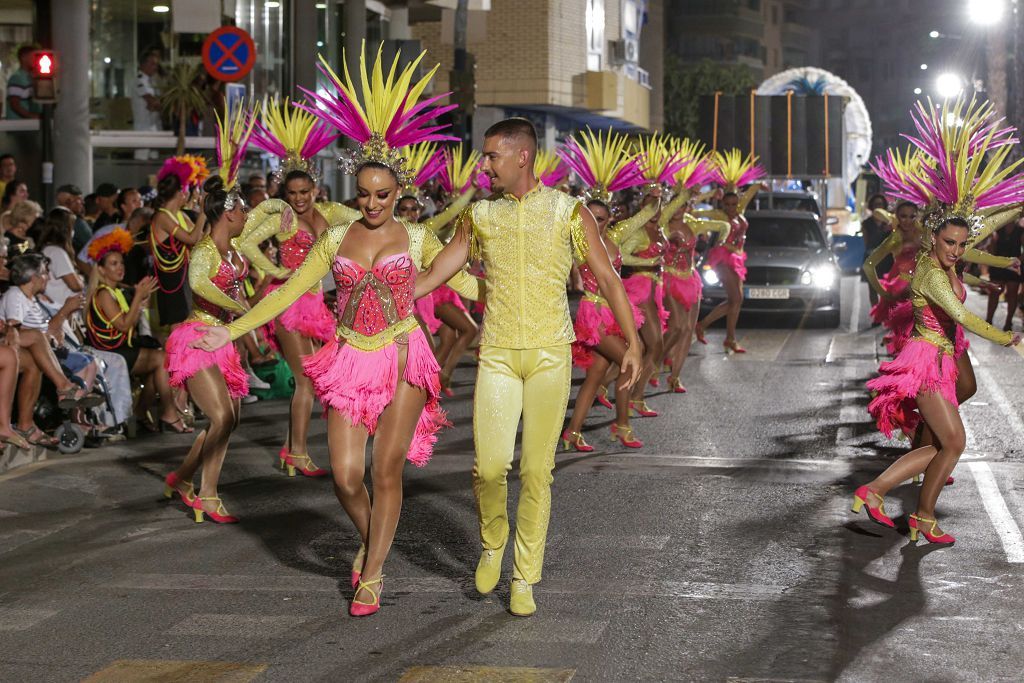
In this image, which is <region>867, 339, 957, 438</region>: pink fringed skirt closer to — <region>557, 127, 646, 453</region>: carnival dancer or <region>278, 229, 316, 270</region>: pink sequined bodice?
<region>557, 127, 646, 453</region>: carnival dancer

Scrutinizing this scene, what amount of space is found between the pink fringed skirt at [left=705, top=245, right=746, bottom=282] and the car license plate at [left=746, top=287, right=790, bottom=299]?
4327 mm

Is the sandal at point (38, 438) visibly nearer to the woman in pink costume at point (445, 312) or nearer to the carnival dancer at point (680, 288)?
the woman in pink costume at point (445, 312)

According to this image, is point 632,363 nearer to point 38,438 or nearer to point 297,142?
point 297,142

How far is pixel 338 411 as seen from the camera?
7.14m

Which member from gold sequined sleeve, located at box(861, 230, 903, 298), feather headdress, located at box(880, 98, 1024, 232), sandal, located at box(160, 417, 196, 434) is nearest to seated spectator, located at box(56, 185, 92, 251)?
sandal, located at box(160, 417, 196, 434)

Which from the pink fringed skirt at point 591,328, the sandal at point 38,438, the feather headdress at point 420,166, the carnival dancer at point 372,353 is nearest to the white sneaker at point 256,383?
the feather headdress at point 420,166

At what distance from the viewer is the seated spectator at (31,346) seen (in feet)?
38.4

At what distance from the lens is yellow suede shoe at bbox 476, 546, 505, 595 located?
23.9 feet

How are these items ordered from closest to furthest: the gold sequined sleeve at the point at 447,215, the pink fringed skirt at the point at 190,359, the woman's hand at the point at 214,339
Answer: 1. the woman's hand at the point at 214,339
2. the pink fringed skirt at the point at 190,359
3. the gold sequined sleeve at the point at 447,215

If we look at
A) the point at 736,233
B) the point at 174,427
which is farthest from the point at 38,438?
the point at 736,233

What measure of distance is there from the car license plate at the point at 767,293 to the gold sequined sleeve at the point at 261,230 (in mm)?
14065

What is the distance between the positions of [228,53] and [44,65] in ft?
6.97

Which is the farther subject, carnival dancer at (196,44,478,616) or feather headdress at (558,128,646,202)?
feather headdress at (558,128,646,202)

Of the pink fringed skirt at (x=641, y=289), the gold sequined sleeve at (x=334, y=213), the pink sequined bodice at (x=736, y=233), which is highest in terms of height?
the gold sequined sleeve at (x=334, y=213)
